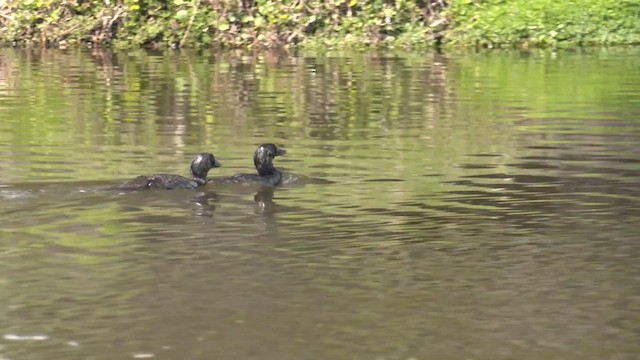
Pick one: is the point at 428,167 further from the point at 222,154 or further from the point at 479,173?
the point at 222,154

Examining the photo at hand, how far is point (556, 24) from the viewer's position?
103 ft

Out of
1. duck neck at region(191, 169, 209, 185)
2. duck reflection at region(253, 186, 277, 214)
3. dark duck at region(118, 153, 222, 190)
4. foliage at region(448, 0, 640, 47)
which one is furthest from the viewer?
foliage at region(448, 0, 640, 47)

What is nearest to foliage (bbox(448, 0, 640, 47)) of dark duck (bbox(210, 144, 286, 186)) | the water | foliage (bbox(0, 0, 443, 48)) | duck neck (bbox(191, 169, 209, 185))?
foliage (bbox(0, 0, 443, 48))

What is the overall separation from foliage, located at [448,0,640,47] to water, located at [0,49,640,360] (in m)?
9.42

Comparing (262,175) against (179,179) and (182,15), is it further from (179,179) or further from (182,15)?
(182,15)

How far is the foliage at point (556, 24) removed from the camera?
31.1m

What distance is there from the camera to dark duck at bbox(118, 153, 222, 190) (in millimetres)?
13163

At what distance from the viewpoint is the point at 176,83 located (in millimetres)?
24688

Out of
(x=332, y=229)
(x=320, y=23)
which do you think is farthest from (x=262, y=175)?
(x=320, y=23)

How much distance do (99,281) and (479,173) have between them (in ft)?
17.3

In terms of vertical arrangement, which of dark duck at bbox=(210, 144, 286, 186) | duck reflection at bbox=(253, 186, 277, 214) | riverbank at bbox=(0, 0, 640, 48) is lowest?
duck reflection at bbox=(253, 186, 277, 214)

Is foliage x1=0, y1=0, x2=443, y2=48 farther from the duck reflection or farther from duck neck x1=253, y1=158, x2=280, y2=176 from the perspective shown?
the duck reflection

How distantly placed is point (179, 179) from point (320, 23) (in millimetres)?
19993

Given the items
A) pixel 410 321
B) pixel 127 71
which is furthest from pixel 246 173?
pixel 127 71
